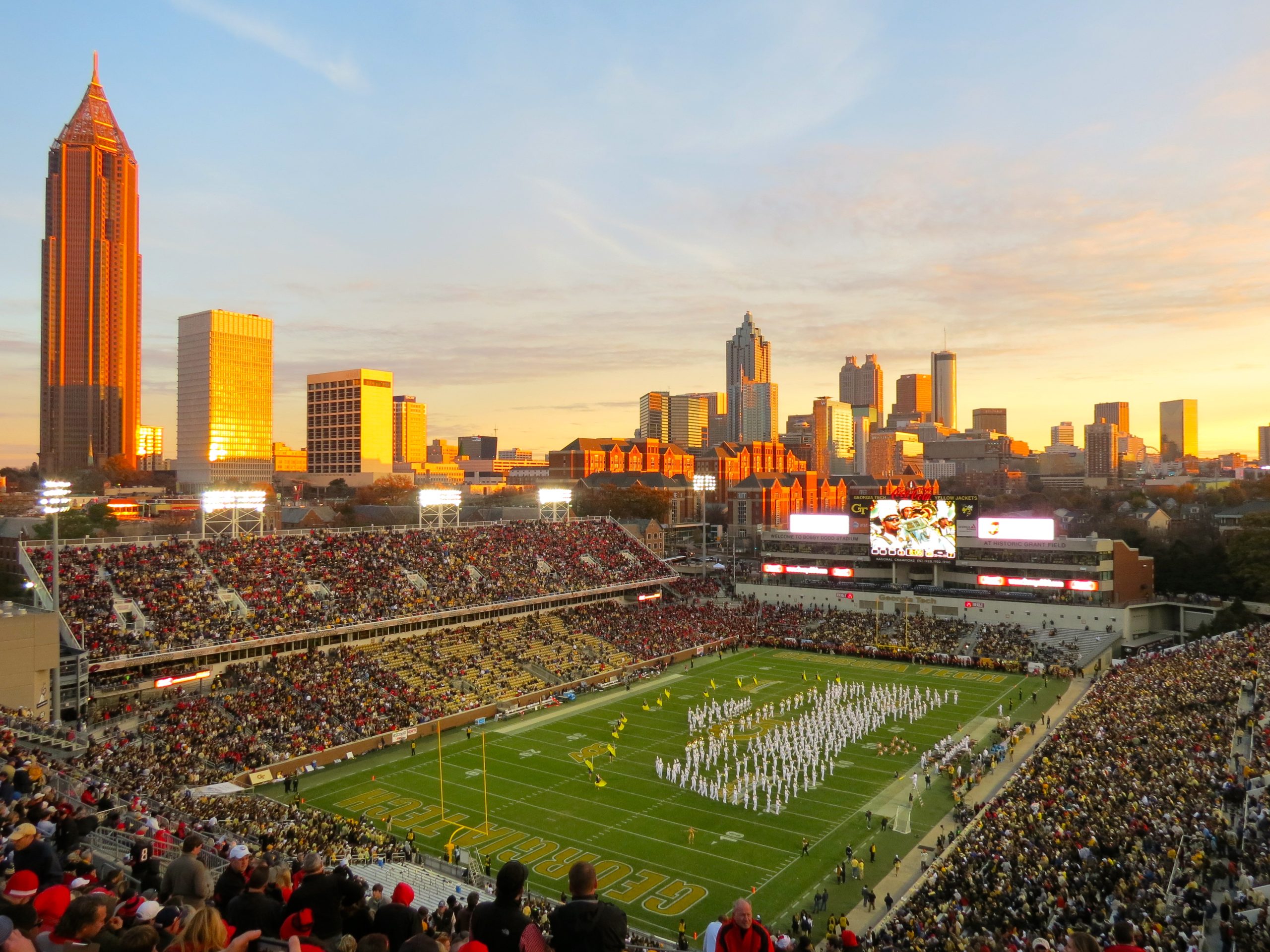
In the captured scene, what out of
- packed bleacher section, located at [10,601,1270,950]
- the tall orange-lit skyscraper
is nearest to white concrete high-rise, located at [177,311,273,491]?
the tall orange-lit skyscraper

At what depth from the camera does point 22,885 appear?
7262 mm

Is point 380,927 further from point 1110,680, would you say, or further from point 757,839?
point 1110,680

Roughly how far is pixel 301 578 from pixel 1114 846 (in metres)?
Result: 37.6

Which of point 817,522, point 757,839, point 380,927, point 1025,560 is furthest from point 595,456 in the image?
point 380,927

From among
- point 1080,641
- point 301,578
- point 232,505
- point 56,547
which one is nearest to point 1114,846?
point 56,547

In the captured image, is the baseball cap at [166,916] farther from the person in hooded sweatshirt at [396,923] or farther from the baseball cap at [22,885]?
the person in hooded sweatshirt at [396,923]

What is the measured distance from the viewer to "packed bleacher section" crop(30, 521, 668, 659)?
36750 millimetres

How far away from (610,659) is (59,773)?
1276 inches

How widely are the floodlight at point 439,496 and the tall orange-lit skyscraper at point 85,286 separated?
475 ft

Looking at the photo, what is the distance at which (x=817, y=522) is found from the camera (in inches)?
2645

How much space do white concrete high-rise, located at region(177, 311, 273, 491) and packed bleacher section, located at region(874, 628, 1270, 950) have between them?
5808 inches

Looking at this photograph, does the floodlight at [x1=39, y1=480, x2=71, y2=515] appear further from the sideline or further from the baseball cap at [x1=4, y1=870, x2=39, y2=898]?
the sideline

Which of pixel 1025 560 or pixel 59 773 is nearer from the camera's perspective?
pixel 59 773

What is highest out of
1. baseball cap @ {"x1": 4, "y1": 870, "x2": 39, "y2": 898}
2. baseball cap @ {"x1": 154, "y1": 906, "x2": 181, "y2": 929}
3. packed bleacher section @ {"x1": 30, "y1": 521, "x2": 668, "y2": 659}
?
baseball cap @ {"x1": 4, "y1": 870, "x2": 39, "y2": 898}
